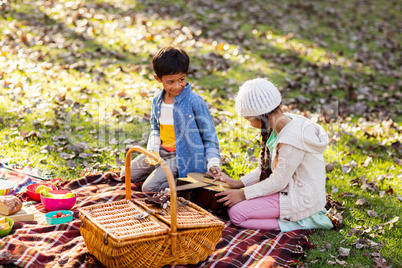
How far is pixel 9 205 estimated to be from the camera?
10.7ft

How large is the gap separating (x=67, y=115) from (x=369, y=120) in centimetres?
431

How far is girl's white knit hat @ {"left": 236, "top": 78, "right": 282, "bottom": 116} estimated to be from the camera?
335cm

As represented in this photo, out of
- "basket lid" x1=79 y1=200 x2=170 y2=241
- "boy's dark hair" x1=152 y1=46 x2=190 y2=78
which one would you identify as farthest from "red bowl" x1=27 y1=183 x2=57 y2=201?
"boy's dark hair" x1=152 y1=46 x2=190 y2=78

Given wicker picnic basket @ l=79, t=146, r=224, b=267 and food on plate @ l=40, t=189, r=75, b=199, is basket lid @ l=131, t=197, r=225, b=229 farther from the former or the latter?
food on plate @ l=40, t=189, r=75, b=199

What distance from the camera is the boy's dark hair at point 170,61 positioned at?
12.3ft

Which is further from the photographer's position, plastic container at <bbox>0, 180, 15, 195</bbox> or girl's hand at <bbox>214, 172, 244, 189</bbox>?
girl's hand at <bbox>214, 172, 244, 189</bbox>

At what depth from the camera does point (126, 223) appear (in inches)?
109

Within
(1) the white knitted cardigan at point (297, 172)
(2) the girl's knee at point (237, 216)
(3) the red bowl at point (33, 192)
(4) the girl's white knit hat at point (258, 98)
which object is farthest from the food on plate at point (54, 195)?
(4) the girl's white knit hat at point (258, 98)

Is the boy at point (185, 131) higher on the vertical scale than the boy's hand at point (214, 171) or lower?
higher

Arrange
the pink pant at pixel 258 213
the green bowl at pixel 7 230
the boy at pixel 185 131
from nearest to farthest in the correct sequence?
the green bowl at pixel 7 230 → the pink pant at pixel 258 213 → the boy at pixel 185 131

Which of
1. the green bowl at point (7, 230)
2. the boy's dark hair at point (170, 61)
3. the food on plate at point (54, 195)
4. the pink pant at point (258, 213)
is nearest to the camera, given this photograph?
the green bowl at point (7, 230)

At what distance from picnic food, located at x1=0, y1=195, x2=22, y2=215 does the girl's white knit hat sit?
1989 mm

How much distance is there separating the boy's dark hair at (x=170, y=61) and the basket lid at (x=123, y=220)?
4.25 ft

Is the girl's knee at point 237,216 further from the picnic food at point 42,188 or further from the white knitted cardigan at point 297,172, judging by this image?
the picnic food at point 42,188
